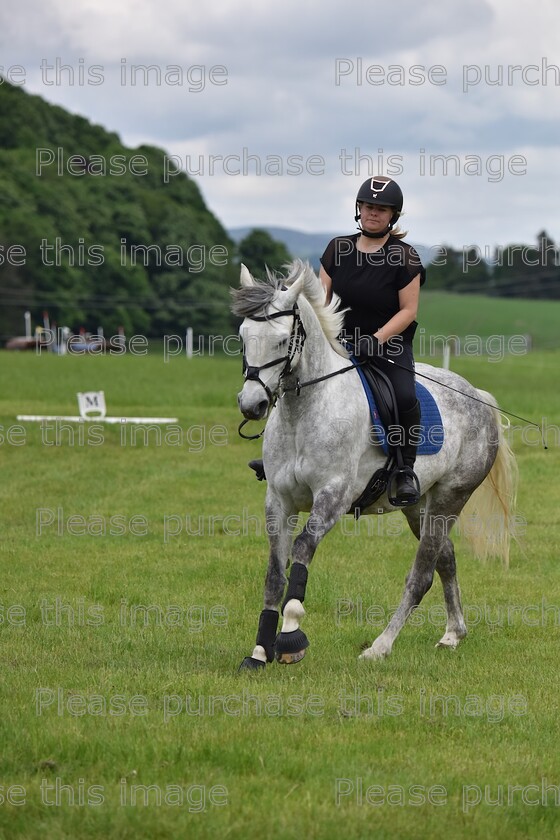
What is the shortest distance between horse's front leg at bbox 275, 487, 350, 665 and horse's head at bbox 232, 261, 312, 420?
36.7 inches

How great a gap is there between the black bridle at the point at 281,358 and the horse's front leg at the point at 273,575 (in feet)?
2.38

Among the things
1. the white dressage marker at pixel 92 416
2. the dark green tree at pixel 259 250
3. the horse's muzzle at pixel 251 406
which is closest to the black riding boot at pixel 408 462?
the horse's muzzle at pixel 251 406

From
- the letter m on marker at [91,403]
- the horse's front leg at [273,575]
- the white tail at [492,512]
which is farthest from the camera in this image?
the letter m on marker at [91,403]

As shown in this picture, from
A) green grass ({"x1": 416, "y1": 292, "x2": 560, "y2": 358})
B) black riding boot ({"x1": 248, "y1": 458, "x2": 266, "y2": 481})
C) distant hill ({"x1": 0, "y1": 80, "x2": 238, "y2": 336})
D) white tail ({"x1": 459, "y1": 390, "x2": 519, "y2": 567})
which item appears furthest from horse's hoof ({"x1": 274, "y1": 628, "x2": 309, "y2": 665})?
green grass ({"x1": 416, "y1": 292, "x2": 560, "y2": 358})

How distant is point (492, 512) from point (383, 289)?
2.77m

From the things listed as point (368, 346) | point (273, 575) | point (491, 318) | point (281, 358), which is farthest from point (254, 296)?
point (491, 318)

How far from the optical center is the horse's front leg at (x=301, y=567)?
7977mm

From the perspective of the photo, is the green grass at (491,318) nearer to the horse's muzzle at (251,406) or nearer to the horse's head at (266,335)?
the horse's head at (266,335)

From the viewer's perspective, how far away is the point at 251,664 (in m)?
8.33

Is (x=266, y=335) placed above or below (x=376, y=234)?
below

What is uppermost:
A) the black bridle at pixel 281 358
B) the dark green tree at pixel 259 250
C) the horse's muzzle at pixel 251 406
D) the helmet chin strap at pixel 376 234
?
the dark green tree at pixel 259 250

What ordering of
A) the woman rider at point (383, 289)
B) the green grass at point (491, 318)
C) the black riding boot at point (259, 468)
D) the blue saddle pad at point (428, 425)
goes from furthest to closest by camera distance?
1. the green grass at point (491, 318)
2. the blue saddle pad at point (428, 425)
3. the black riding boot at point (259, 468)
4. the woman rider at point (383, 289)

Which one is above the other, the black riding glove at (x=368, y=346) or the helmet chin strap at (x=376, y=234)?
the helmet chin strap at (x=376, y=234)

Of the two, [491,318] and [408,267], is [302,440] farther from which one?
[491,318]
